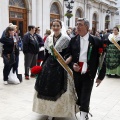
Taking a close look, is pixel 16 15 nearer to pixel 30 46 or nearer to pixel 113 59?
pixel 30 46

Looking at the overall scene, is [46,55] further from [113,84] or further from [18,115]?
[113,84]

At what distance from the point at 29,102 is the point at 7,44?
2053 mm

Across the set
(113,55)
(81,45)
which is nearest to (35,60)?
(113,55)

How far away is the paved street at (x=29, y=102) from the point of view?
418 centimetres

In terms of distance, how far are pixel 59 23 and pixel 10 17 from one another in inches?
531

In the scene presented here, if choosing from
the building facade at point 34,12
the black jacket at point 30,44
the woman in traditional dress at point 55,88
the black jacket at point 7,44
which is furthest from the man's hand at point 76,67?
the building facade at point 34,12

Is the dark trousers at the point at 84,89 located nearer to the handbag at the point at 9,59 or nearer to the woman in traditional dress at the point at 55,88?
the woman in traditional dress at the point at 55,88

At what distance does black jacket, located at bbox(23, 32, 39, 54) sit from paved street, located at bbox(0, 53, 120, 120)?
34.9 inches

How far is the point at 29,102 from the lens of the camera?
494 cm

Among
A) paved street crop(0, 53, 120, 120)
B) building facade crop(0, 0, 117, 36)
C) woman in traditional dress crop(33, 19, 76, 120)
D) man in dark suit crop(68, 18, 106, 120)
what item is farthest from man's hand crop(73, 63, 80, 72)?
building facade crop(0, 0, 117, 36)

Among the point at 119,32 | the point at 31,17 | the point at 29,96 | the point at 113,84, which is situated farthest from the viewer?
the point at 31,17

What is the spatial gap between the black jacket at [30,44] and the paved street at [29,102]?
89 centimetres

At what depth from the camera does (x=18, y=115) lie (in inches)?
164

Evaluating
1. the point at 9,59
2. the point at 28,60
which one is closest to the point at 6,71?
the point at 9,59
